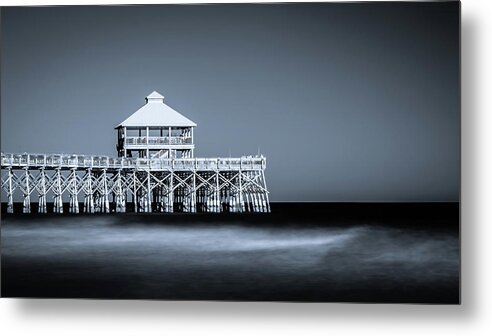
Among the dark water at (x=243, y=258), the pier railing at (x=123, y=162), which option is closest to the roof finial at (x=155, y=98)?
the pier railing at (x=123, y=162)

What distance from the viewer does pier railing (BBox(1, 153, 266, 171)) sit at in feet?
22.8

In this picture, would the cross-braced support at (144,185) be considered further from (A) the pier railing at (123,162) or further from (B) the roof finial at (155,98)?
(B) the roof finial at (155,98)

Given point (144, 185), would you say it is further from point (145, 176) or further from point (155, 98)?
point (155, 98)

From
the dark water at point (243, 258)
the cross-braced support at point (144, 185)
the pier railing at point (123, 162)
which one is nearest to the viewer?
the dark water at point (243, 258)

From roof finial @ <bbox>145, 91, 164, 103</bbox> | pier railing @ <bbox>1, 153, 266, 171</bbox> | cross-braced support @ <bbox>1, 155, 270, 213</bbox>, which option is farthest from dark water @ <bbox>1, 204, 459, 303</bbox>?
roof finial @ <bbox>145, 91, 164, 103</bbox>

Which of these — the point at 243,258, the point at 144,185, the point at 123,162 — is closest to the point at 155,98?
the point at 123,162

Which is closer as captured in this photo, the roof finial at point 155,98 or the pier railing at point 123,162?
the roof finial at point 155,98

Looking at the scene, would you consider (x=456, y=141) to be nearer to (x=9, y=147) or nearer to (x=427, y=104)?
(x=427, y=104)

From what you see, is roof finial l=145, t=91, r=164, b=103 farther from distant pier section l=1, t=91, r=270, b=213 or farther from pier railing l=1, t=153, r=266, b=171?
pier railing l=1, t=153, r=266, b=171

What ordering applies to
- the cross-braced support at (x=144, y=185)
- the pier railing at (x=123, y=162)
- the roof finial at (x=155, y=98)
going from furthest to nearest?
the cross-braced support at (x=144, y=185) → the pier railing at (x=123, y=162) → the roof finial at (x=155, y=98)

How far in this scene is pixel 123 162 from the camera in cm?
748

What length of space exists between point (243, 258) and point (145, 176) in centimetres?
152

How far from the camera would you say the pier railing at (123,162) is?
22.8 ft

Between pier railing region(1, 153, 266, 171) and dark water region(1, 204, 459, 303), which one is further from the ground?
pier railing region(1, 153, 266, 171)
